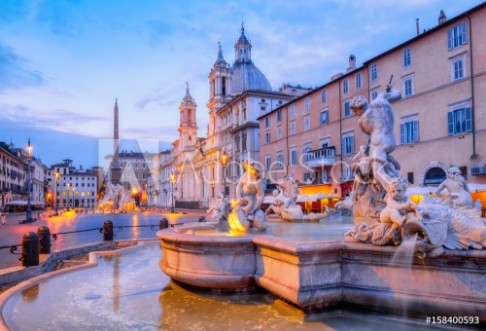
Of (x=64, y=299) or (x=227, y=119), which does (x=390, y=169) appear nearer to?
(x=64, y=299)

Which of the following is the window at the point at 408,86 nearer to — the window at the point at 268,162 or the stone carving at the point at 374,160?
the stone carving at the point at 374,160

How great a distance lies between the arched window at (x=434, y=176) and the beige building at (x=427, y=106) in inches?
2.3

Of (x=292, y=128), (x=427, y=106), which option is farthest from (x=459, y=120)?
(x=292, y=128)

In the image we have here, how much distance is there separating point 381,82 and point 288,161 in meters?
16.0

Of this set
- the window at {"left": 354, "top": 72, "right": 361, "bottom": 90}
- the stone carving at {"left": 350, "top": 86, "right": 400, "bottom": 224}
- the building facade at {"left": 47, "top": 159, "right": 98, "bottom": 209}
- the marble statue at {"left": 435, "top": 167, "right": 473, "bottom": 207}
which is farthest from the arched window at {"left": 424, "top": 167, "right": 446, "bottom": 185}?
the building facade at {"left": 47, "top": 159, "right": 98, "bottom": 209}

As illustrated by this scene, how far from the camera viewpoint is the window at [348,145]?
110 ft

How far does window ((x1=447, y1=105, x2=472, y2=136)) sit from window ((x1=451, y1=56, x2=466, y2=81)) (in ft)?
6.26

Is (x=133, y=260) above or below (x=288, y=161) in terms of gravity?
below

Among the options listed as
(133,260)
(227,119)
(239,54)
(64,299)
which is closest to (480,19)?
(133,260)

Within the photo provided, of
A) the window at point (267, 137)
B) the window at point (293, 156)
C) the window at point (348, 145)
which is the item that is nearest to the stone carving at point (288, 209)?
the window at point (348, 145)

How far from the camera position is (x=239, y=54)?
8269cm

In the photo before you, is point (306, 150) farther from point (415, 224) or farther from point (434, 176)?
point (415, 224)

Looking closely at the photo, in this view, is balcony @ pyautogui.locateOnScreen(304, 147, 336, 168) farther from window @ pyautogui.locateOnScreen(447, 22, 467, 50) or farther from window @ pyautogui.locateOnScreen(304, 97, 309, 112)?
window @ pyautogui.locateOnScreen(447, 22, 467, 50)

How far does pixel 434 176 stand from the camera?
25.4 metres
